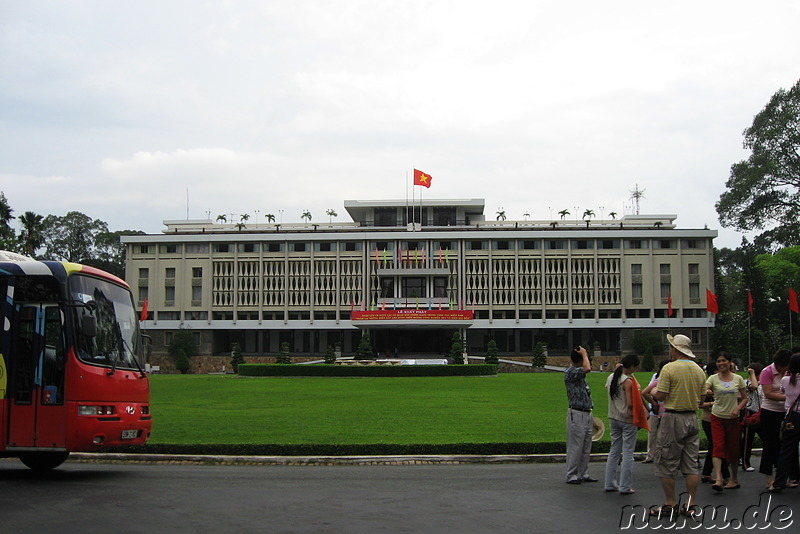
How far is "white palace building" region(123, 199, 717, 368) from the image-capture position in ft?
261

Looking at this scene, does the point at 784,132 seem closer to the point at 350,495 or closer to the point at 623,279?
the point at 623,279

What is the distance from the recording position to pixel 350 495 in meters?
11.5

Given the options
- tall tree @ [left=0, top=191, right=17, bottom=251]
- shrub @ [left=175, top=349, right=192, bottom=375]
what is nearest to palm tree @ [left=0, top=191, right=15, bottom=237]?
tall tree @ [left=0, top=191, right=17, bottom=251]

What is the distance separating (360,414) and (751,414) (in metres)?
12.5

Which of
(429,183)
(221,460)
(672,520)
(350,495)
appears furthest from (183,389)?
(429,183)

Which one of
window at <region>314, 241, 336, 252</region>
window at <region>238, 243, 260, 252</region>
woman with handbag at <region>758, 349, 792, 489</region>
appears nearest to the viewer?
woman with handbag at <region>758, 349, 792, 489</region>

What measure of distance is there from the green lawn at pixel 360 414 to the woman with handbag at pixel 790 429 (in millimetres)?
5718

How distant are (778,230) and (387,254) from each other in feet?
117

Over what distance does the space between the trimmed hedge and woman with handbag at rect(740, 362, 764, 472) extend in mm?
36099
